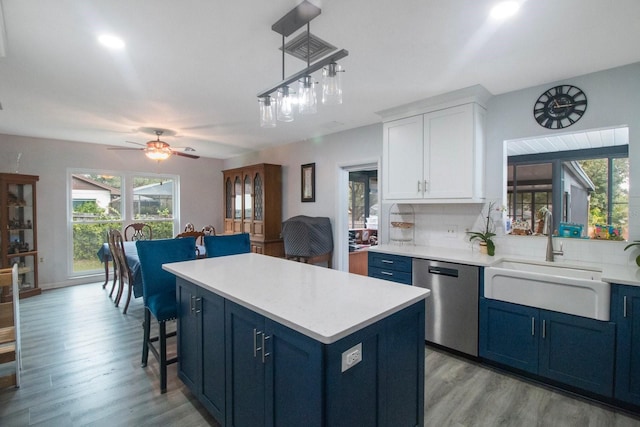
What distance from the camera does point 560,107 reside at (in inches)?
106

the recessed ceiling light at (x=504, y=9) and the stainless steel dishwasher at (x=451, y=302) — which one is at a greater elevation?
the recessed ceiling light at (x=504, y=9)

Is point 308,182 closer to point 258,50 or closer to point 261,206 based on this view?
point 261,206

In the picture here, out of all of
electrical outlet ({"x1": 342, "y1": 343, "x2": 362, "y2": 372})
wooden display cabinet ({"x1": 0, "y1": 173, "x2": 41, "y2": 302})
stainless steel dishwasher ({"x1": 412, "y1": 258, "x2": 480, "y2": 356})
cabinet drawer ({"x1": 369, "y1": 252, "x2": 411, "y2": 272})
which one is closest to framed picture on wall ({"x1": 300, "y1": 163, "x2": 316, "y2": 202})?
cabinet drawer ({"x1": 369, "y1": 252, "x2": 411, "y2": 272})

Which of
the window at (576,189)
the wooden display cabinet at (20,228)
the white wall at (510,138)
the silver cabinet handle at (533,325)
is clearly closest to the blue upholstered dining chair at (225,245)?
the white wall at (510,138)

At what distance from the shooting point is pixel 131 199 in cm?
585

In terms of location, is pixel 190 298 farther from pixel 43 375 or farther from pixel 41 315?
pixel 41 315

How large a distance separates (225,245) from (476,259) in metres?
2.33

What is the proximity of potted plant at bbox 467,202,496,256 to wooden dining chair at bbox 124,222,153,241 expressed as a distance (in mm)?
5186

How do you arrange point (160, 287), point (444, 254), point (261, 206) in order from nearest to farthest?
point (160, 287) → point (444, 254) → point (261, 206)

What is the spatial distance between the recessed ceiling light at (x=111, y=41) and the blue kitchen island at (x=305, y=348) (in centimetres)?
162

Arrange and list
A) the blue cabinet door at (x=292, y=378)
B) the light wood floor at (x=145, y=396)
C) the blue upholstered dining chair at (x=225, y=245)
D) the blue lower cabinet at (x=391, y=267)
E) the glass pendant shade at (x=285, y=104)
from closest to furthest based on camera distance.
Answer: the blue cabinet door at (x=292, y=378), the glass pendant shade at (x=285, y=104), the light wood floor at (x=145, y=396), the blue upholstered dining chair at (x=225, y=245), the blue lower cabinet at (x=391, y=267)

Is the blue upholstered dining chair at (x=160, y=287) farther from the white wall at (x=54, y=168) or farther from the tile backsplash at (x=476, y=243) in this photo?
the white wall at (x=54, y=168)

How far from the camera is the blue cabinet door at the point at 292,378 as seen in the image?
1158mm

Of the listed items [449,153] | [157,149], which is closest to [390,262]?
[449,153]
